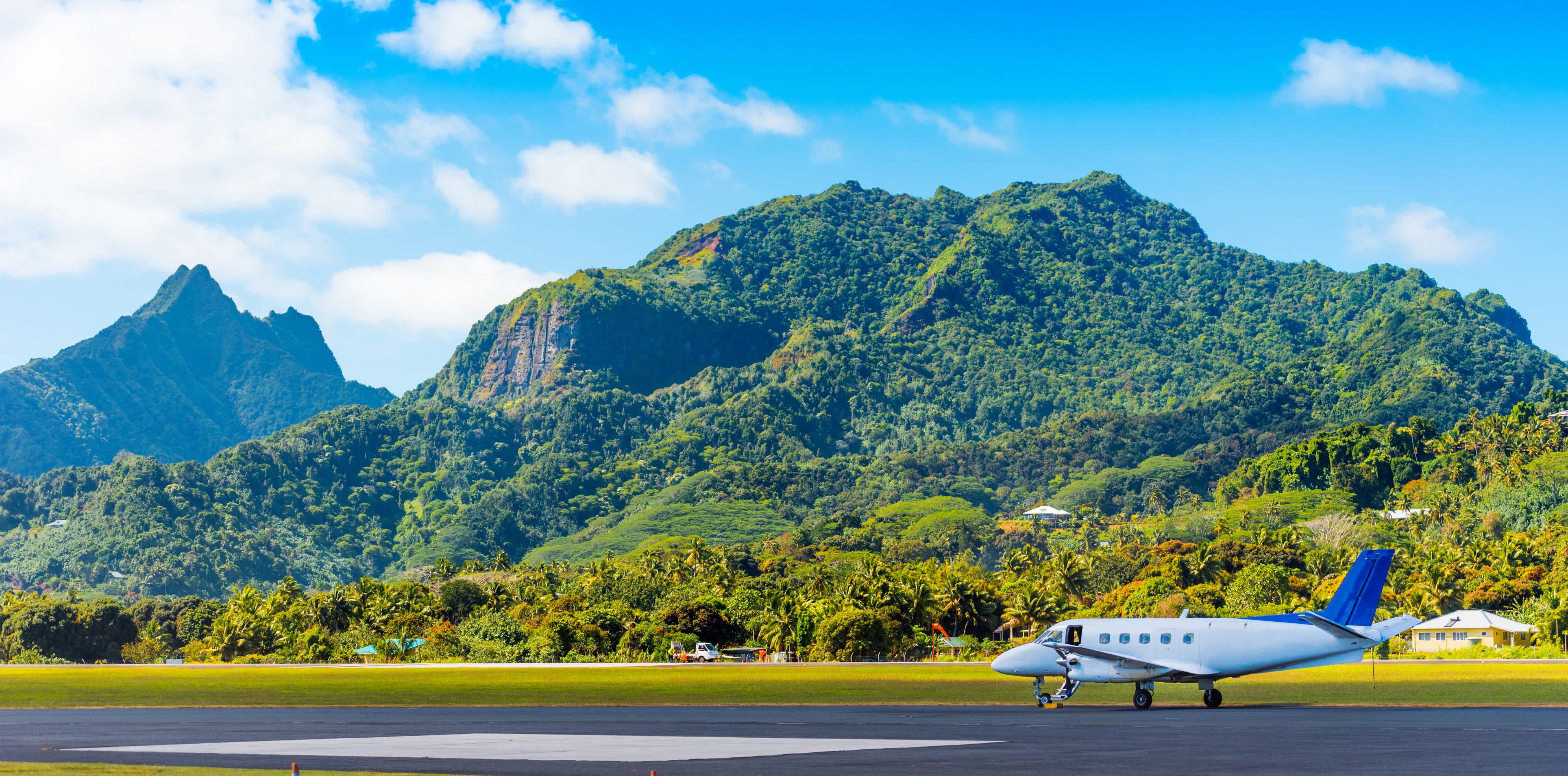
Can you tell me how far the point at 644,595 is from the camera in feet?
526

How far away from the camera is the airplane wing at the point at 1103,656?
43344 millimetres

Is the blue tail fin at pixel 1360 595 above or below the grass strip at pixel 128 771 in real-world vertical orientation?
above

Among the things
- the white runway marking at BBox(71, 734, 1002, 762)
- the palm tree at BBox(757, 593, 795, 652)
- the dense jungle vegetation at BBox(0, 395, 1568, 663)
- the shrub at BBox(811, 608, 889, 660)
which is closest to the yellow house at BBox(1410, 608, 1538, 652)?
the dense jungle vegetation at BBox(0, 395, 1568, 663)

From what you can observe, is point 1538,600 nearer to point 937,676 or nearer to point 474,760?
point 937,676

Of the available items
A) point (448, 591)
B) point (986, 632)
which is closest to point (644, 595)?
point (448, 591)

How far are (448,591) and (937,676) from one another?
101198 millimetres

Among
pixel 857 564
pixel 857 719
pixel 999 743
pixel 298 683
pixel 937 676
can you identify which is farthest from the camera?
pixel 857 564

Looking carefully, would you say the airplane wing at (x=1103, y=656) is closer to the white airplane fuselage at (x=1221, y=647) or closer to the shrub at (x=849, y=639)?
the white airplane fuselage at (x=1221, y=647)

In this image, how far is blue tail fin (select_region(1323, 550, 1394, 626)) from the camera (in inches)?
1700

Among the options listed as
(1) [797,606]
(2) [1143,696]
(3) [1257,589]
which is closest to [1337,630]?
(2) [1143,696]

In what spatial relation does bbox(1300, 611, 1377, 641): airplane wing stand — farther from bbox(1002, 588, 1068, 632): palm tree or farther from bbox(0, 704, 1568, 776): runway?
bbox(1002, 588, 1068, 632): palm tree

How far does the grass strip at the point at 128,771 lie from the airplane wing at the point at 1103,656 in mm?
24145

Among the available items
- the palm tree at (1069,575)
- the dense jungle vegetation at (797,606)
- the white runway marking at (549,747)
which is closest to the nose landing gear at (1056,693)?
the white runway marking at (549,747)

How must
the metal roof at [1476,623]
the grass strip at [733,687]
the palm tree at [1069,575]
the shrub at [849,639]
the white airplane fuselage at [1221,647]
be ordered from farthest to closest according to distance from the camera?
the palm tree at [1069,575]
the metal roof at [1476,623]
the shrub at [849,639]
the grass strip at [733,687]
the white airplane fuselage at [1221,647]
